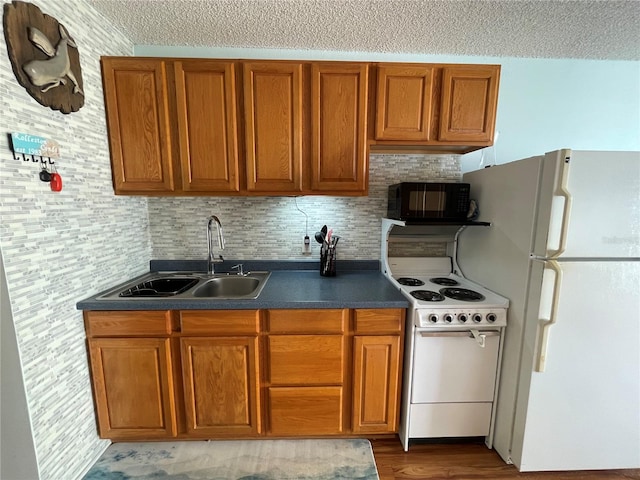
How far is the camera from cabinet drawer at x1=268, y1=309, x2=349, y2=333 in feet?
4.99

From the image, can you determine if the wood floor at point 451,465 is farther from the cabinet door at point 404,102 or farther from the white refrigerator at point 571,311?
the cabinet door at point 404,102

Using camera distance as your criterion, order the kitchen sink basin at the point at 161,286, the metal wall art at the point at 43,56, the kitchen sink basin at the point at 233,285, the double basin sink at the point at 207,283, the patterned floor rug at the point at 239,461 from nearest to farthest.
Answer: the metal wall art at the point at 43,56 → the patterned floor rug at the point at 239,461 → the kitchen sink basin at the point at 161,286 → the double basin sink at the point at 207,283 → the kitchen sink basin at the point at 233,285

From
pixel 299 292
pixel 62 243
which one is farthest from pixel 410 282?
pixel 62 243

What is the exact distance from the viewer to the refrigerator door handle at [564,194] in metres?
1.20

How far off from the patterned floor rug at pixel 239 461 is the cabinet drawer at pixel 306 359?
43 cm

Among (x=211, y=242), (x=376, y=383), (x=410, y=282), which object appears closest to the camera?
(x=376, y=383)

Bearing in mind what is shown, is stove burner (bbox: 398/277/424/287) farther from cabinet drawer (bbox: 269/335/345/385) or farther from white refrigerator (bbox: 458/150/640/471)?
cabinet drawer (bbox: 269/335/345/385)

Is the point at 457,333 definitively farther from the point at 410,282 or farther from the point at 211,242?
the point at 211,242

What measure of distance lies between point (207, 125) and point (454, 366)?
2.07 m

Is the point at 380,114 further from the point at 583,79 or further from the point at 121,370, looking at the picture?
the point at 121,370

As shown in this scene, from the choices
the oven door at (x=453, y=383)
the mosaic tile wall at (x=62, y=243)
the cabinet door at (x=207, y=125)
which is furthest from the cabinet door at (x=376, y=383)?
the mosaic tile wall at (x=62, y=243)

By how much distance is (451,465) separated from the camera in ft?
5.10

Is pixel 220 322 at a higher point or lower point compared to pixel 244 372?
higher

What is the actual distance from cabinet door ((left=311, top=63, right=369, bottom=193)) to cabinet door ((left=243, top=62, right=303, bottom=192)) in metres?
0.11
